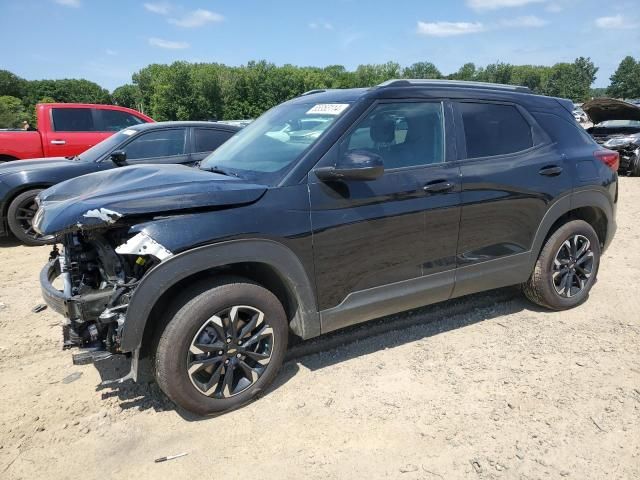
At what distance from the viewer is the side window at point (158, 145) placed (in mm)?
6887

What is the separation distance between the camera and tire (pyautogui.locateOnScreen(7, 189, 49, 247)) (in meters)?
6.55

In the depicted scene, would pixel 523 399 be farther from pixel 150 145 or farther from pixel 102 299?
pixel 150 145

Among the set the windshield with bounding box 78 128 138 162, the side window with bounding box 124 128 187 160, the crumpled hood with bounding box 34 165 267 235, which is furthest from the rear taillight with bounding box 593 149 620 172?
the windshield with bounding box 78 128 138 162

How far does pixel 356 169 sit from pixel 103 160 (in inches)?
195

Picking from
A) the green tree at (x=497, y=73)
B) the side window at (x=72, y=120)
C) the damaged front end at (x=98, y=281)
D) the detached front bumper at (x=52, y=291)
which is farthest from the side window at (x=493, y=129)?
the green tree at (x=497, y=73)

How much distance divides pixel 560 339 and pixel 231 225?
9.10ft

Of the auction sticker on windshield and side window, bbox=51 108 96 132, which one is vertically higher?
side window, bbox=51 108 96 132

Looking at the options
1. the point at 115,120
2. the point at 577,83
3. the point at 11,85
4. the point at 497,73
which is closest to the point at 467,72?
the point at 497,73

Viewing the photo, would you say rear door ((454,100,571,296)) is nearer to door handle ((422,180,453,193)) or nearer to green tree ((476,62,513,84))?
door handle ((422,180,453,193))

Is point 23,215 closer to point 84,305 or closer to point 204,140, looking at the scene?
point 204,140

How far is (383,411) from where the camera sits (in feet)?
9.77

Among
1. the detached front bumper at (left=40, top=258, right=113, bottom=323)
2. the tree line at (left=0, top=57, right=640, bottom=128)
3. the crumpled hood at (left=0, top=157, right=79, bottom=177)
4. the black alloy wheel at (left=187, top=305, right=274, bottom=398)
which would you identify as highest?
the tree line at (left=0, top=57, right=640, bottom=128)

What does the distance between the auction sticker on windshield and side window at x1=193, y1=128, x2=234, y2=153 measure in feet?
13.2

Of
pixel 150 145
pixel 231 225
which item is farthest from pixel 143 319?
pixel 150 145
